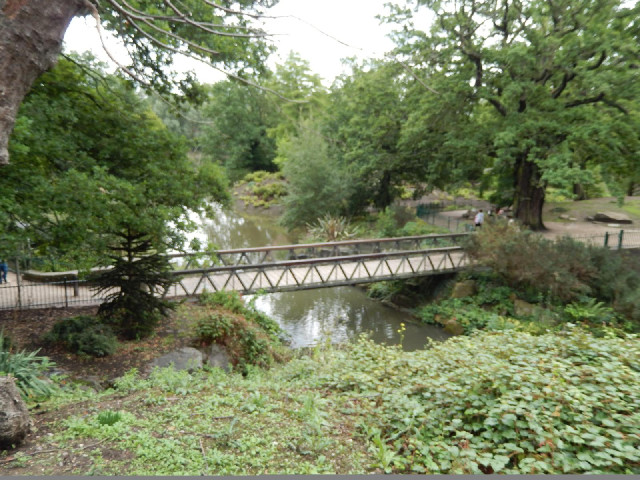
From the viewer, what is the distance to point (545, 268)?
12.0 m

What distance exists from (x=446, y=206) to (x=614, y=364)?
2901 cm

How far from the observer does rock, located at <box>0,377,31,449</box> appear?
130 inches

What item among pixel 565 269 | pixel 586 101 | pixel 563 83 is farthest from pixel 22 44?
pixel 563 83

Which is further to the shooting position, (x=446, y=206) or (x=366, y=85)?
(x=446, y=206)

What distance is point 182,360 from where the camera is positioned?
7.71 meters

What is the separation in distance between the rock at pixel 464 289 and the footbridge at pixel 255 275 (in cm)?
64

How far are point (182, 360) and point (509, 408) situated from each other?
5.90 metres

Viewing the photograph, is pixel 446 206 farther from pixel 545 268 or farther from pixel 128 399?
pixel 128 399

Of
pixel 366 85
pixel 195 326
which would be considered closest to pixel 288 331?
pixel 195 326

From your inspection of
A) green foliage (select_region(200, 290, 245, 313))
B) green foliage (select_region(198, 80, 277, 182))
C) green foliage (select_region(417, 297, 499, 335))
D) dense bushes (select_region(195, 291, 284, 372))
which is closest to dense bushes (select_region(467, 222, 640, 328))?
green foliage (select_region(417, 297, 499, 335))

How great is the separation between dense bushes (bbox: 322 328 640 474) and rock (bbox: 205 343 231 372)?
323 centimetres

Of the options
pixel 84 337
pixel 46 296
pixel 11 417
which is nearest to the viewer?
pixel 11 417

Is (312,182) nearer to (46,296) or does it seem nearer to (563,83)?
(563,83)

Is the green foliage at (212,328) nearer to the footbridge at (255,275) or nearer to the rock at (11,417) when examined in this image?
the footbridge at (255,275)
